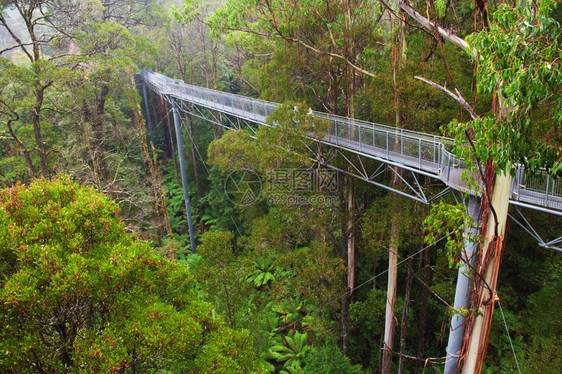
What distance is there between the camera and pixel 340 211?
342 inches

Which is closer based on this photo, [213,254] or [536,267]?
[213,254]

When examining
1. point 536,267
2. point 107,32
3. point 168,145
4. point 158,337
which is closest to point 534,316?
point 536,267

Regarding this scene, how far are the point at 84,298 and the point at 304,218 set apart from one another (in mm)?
5360

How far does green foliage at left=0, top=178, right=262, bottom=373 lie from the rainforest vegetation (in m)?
0.02

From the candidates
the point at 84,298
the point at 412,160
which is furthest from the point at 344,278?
the point at 84,298

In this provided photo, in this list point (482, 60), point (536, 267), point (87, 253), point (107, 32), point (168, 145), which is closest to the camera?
point (482, 60)

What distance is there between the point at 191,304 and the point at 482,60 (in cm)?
398

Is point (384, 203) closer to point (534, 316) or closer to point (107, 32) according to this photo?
point (534, 316)

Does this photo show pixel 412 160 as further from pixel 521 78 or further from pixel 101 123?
pixel 101 123

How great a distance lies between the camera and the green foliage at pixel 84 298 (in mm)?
3146

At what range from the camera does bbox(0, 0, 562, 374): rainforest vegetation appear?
3.05 m

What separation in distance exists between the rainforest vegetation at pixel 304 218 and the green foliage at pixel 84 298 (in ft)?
0.06

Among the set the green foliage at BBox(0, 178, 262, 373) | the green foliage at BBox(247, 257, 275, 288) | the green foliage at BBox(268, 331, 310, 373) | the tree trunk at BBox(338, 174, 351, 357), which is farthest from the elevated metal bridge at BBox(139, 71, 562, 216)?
the green foliage at BBox(247, 257, 275, 288)

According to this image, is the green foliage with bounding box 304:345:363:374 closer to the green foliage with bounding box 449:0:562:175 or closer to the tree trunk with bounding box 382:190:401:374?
the tree trunk with bounding box 382:190:401:374
